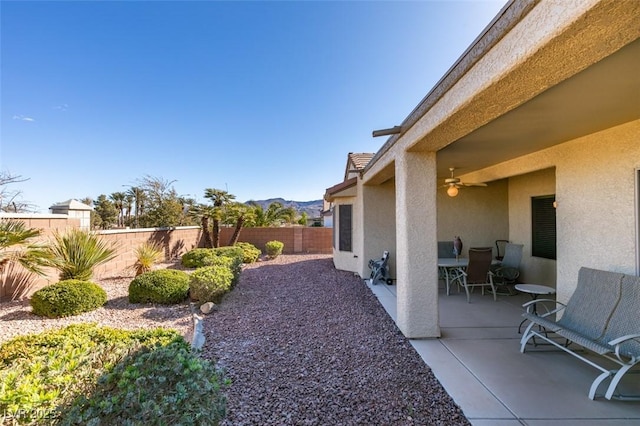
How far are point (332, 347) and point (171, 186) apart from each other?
20302mm

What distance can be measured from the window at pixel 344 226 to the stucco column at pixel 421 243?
582cm

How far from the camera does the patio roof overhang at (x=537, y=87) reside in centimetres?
172

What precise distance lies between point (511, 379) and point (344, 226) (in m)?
7.45

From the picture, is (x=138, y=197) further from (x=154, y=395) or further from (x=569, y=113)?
(x=569, y=113)

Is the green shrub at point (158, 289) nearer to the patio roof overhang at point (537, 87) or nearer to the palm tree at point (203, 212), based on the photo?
the patio roof overhang at point (537, 87)

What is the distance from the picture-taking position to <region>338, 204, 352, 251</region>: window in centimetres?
1027

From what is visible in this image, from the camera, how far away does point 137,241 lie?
10.6m

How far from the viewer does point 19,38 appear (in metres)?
6.86

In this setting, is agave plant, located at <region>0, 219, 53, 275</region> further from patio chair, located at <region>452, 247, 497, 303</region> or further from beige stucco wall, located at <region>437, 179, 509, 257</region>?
beige stucco wall, located at <region>437, 179, 509, 257</region>

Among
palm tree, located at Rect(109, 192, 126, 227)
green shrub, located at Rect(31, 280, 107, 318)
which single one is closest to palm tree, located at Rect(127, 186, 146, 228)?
palm tree, located at Rect(109, 192, 126, 227)

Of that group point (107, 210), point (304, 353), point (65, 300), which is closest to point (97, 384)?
point (304, 353)

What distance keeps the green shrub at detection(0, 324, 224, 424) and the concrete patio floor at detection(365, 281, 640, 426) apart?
8.28 feet

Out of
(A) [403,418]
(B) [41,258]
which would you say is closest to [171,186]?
(B) [41,258]

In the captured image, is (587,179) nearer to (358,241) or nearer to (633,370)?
(633,370)
